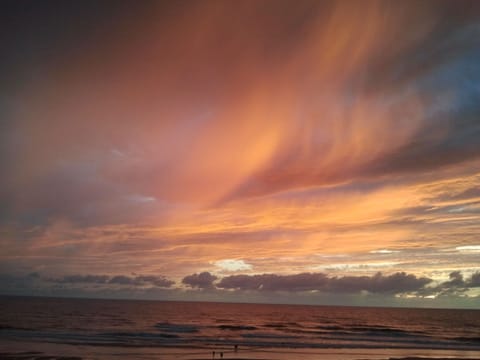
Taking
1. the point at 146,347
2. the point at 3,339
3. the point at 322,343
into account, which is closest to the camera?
the point at 146,347

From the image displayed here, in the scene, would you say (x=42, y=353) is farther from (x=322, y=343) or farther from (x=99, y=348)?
(x=322, y=343)

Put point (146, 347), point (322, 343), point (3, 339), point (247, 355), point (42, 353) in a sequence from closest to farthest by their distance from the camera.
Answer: point (42, 353) < point (247, 355) < point (146, 347) < point (3, 339) < point (322, 343)

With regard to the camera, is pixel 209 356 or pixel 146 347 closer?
pixel 209 356

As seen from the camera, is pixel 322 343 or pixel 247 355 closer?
pixel 247 355

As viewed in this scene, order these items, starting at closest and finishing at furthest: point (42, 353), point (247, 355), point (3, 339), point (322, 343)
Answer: point (42, 353) < point (247, 355) < point (3, 339) < point (322, 343)

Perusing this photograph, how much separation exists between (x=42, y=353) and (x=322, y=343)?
29.2 m

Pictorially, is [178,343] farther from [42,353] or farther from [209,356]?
[42,353]

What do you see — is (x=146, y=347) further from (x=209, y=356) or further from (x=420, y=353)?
(x=420, y=353)

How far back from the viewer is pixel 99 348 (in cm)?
3847

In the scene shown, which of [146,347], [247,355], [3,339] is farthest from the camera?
[3,339]

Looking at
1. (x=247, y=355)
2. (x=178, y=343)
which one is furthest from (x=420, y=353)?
(x=178, y=343)

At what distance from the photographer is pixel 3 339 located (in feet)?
144

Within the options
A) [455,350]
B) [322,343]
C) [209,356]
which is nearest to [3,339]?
[209,356]

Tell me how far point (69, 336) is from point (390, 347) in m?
36.2
